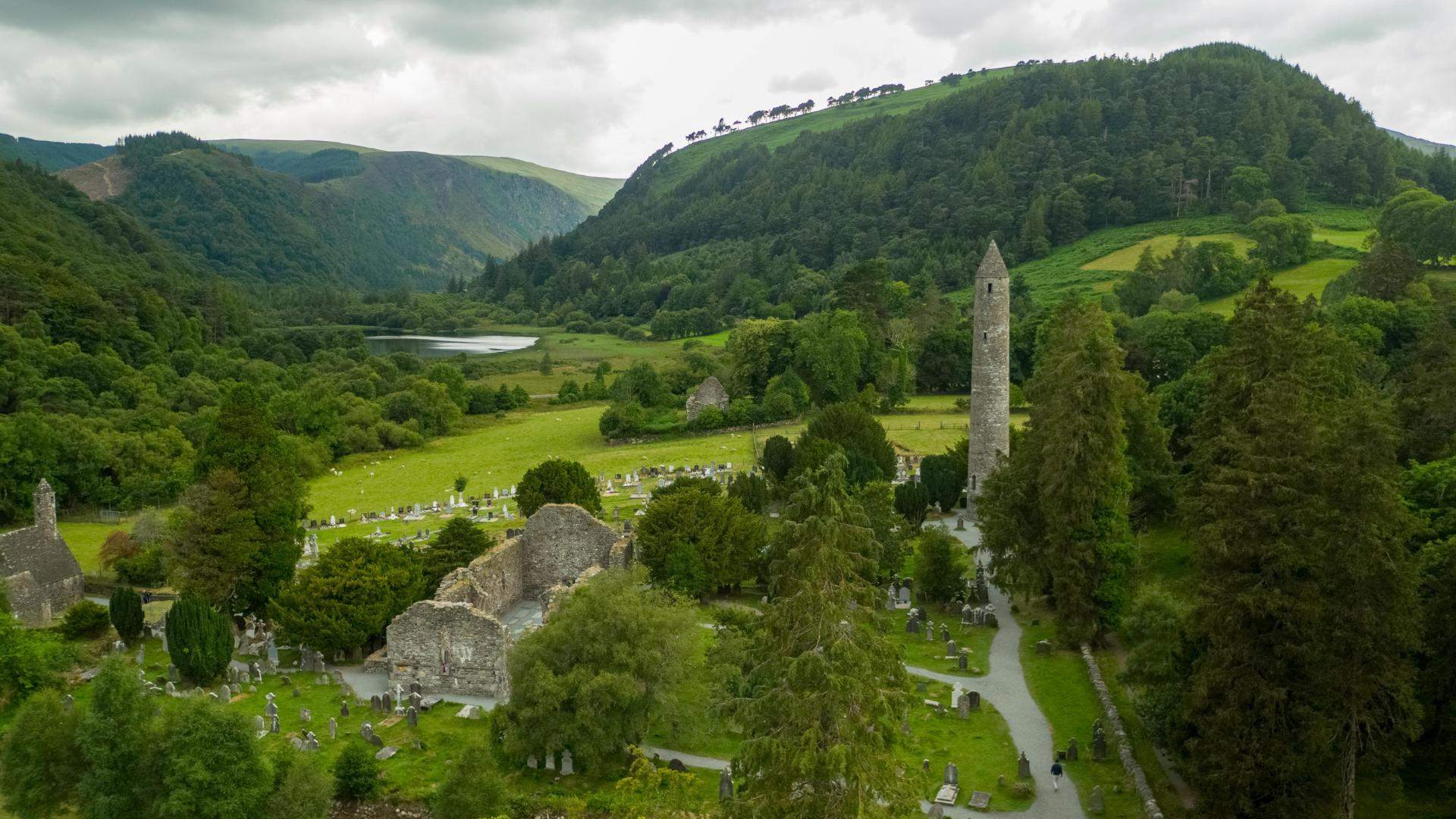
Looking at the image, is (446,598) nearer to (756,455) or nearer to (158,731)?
(158,731)

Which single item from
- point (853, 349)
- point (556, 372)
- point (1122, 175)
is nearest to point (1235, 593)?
point (853, 349)

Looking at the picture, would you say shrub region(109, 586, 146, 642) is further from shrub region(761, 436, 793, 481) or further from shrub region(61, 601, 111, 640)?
shrub region(761, 436, 793, 481)

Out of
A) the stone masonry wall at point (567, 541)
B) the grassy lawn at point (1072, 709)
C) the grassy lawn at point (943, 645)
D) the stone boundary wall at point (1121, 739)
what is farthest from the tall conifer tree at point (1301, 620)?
the stone masonry wall at point (567, 541)

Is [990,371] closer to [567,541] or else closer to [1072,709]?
[567,541]

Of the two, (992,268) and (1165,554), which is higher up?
(992,268)

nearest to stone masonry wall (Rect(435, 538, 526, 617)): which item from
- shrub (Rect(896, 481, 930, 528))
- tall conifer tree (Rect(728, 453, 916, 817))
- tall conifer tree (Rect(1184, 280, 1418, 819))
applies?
shrub (Rect(896, 481, 930, 528))

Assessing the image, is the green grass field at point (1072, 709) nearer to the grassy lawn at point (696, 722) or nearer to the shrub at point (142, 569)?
the grassy lawn at point (696, 722)

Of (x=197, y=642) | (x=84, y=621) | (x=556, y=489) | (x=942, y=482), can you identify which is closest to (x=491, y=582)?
(x=197, y=642)
